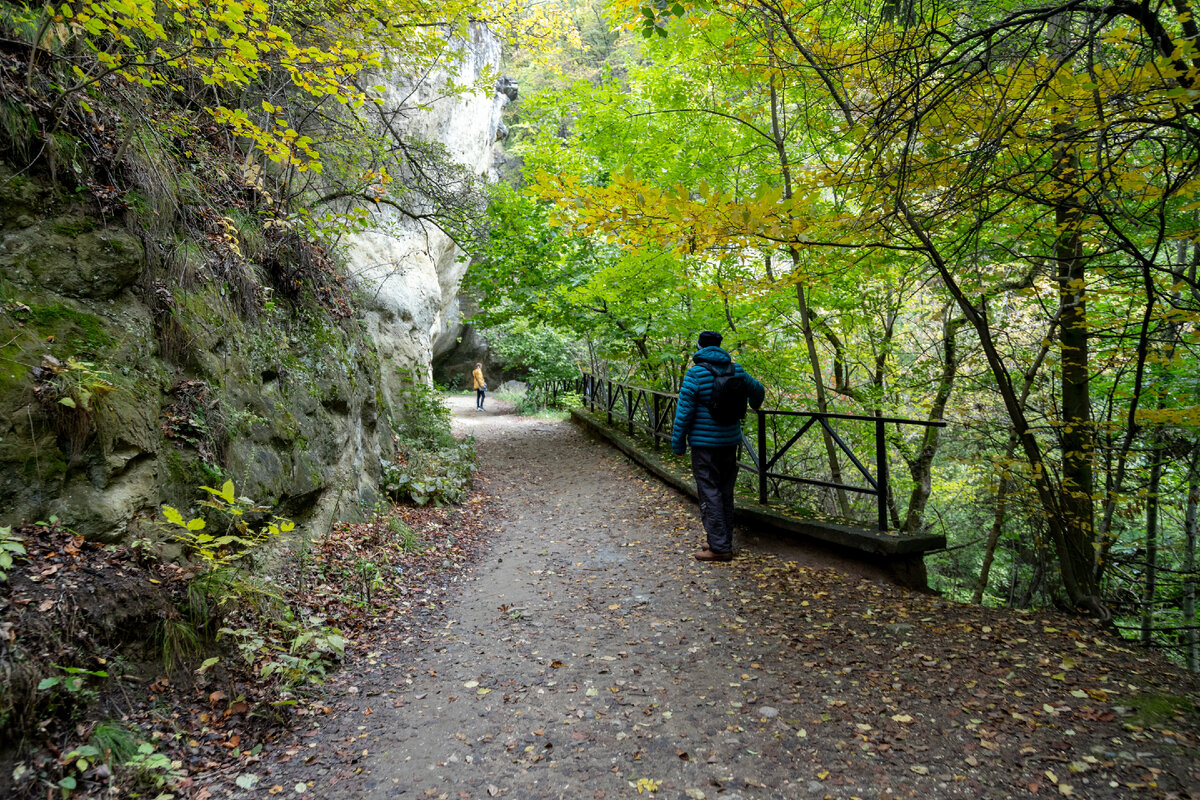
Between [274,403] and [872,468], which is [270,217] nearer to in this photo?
[274,403]

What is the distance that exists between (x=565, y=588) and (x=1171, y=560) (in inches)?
318

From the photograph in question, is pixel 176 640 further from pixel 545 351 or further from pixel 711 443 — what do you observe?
pixel 545 351

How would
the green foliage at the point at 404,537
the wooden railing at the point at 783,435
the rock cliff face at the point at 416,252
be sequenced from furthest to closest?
1. the rock cliff face at the point at 416,252
2. the green foliage at the point at 404,537
3. the wooden railing at the point at 783,435

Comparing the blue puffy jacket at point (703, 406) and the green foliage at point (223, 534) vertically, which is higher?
the blue puffy jacket at point (703, 406)

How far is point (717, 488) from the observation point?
5586 millimetres

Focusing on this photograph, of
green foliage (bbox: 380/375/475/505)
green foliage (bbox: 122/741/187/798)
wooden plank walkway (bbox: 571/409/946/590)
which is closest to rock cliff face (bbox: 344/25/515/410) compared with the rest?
green foliage (bbox: 380/375/475/505)

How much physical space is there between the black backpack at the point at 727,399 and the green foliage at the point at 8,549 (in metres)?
4.70

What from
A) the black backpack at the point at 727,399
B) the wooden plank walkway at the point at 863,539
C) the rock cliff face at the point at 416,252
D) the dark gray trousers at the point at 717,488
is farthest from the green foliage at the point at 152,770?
the rock cliff face at the point at 416,252

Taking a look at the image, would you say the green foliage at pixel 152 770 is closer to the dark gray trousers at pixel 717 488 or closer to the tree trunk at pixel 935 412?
the dark gray trousers at pixel 717 488

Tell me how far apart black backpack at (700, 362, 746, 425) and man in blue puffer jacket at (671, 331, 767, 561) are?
35 mm

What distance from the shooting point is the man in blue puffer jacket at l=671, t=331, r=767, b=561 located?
5.55 metres

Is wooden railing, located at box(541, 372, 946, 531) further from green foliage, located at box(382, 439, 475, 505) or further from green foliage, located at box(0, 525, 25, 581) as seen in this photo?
green foliage, located at box(0, 525, 25, 581)

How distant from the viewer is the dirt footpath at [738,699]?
8.64 feet

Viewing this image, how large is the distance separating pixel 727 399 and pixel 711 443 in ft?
1.45
